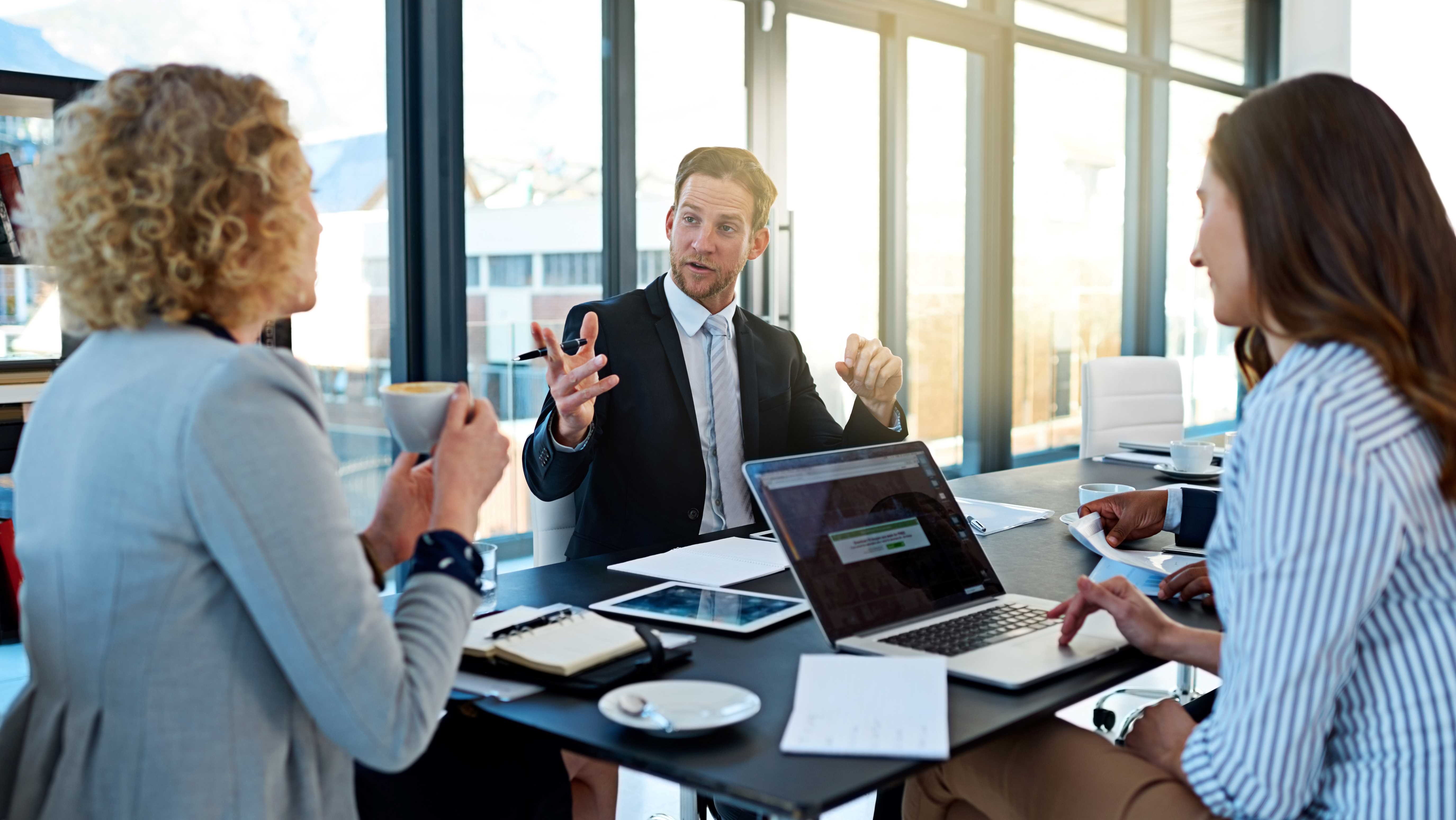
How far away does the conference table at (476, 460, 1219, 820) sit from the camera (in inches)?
39.6

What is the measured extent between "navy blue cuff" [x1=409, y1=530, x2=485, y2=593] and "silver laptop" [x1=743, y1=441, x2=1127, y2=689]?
1.19 feet

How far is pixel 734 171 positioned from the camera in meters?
2.62

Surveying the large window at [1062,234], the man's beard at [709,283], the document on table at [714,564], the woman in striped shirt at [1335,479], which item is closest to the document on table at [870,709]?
the woman in striped shirt at [1335,479]

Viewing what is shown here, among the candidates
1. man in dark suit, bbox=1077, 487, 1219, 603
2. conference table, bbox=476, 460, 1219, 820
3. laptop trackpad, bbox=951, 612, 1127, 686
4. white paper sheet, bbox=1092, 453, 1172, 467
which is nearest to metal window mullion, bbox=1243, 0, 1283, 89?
white paper sheet, bbox=1092, 453, 1172, 467

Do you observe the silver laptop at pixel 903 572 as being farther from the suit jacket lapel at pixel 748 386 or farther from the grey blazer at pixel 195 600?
the suit jacket lapel at pixel 748 386

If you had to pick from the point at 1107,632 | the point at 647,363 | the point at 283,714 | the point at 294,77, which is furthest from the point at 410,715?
the point at 294,77

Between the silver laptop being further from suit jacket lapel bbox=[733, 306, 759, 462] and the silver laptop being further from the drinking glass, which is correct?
suit jacket lapel bbox=[733, 306, 759, 462]

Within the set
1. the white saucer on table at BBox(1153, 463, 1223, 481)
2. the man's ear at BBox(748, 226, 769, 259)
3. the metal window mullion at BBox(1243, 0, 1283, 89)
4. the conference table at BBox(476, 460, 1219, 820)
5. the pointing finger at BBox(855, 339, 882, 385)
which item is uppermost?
the metal window mullion at BBox(1243, 0, 1283, 89)

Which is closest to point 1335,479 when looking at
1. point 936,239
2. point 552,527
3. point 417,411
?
point 417,411

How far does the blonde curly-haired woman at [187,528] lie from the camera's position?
980 mm

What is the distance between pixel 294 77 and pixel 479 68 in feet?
1.96

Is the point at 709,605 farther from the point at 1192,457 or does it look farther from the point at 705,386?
the point at 1192,457

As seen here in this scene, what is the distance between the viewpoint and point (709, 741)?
1.09 m

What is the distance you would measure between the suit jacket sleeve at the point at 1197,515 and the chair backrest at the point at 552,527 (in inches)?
44.3
